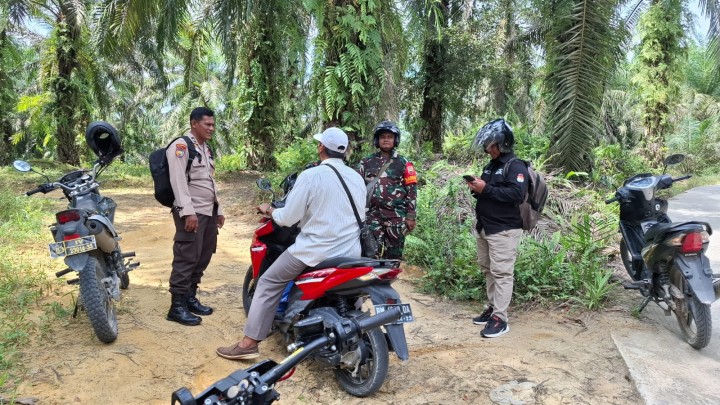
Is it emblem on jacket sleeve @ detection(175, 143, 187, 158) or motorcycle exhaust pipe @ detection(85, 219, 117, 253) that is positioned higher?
emblem on jacket sleeve @ detection(175, 143, 187, 158)

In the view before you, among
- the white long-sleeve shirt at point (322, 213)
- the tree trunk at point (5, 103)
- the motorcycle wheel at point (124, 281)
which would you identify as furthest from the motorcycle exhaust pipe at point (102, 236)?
the tree trunk at point (5, 103)

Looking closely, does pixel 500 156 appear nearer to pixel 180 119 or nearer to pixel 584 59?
pixel 584 59

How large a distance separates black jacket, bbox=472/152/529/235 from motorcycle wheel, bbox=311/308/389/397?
4.86 feet

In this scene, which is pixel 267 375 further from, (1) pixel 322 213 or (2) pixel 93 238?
(2) pixel 93 238

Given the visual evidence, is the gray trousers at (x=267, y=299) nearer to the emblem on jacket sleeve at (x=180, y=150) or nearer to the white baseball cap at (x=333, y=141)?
the white baseball cap at (x=333, y=141)

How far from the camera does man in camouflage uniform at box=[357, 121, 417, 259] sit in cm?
472

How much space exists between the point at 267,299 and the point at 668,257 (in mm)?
3154

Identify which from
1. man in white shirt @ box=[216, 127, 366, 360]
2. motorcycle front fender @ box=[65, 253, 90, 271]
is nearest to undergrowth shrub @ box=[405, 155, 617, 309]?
man in white shirt @ box=[216, 127, 366, 360]

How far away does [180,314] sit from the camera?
Answer: 414cm

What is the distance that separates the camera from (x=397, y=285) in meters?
5.57

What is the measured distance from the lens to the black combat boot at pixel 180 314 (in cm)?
414

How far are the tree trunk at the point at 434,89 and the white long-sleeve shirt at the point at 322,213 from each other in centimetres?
831

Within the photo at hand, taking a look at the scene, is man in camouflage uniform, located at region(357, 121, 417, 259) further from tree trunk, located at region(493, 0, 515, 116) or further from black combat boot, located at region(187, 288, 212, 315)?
tree trunk, located at region(493, 0, 515, 116)

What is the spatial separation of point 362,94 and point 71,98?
10887mm
